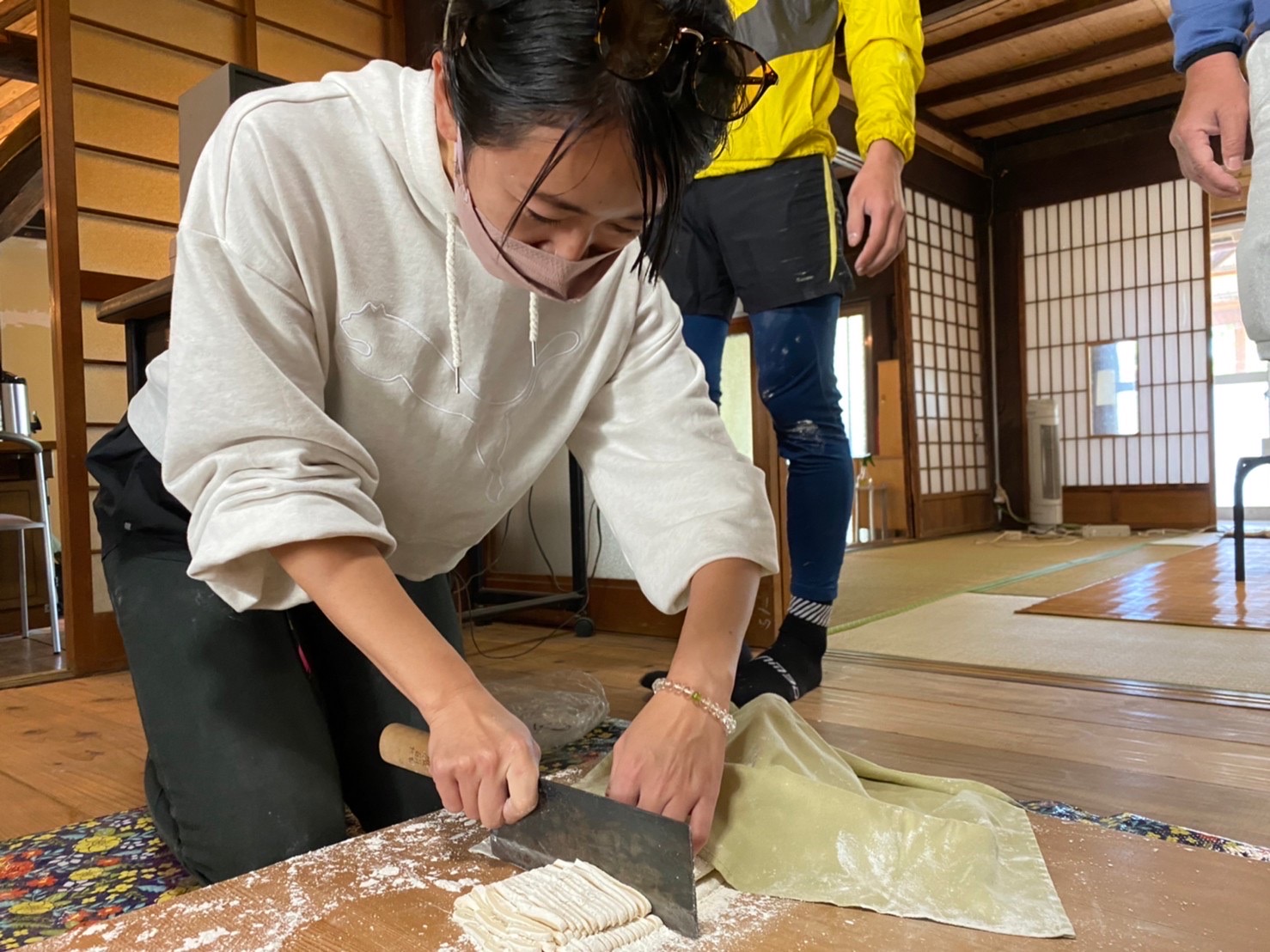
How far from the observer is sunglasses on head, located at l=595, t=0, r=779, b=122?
2.18ft

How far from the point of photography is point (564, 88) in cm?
67

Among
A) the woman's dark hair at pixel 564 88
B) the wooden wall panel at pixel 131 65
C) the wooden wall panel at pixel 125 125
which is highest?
the wooden wall panel at pixel 131 65

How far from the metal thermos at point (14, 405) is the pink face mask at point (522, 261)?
263cm

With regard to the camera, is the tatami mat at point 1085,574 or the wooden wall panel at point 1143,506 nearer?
the tatami mat at point 1085,574

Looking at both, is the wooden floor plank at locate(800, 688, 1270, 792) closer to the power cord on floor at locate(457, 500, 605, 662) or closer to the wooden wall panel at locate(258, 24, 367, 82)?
the power cord on floor at locate(457, 500, 605, 662)

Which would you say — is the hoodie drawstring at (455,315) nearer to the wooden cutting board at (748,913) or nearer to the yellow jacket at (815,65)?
the wooden cutting board at (748,913)

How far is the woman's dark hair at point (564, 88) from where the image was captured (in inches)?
26.3

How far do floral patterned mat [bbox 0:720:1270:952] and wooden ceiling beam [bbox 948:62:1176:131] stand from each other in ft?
17.7

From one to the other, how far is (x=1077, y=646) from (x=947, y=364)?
4.28 m

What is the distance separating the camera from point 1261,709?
1631 millimetres

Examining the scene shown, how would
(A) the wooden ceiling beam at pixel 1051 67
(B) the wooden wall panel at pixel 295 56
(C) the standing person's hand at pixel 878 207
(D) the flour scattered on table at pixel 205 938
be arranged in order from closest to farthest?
1. (D) the flour scattered on table at pixel 205 938
2. (C) the standing person's hand at pixel 878 207
3. (B) the wooden wall panel at pixel 295 56
4. (A) the wooden ceiling beam at pixel 1051 67

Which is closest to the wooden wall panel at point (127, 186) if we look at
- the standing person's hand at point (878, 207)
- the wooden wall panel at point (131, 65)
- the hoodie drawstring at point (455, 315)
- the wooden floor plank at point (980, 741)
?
the wooden wall panel at point (131, 65)

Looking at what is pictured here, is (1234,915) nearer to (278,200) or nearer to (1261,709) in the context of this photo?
(278,200)

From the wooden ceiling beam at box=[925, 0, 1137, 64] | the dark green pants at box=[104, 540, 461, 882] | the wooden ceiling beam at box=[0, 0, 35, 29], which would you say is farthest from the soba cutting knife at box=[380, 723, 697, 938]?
the wooden ceiling beam at box=[925, 0, 1137, 64]
